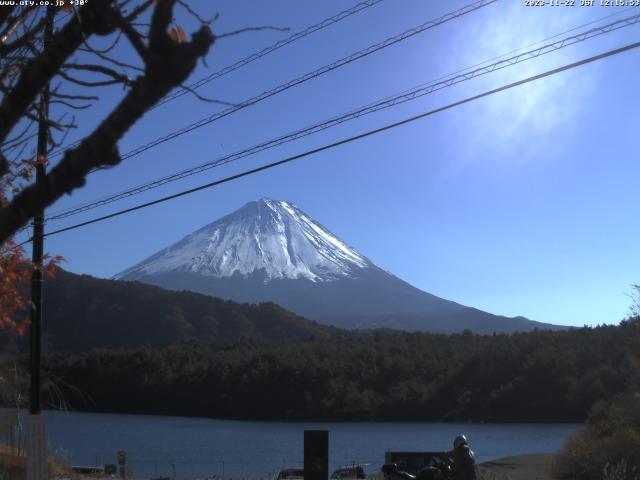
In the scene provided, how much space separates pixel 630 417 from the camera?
23.5 meters

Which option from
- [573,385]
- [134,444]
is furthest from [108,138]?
[573,385]

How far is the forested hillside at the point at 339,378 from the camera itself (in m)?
70.9

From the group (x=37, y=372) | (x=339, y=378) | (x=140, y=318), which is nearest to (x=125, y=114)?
(x=37, y=372)

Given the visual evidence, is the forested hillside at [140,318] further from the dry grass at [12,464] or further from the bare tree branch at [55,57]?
the bare tree branch at [55,57]

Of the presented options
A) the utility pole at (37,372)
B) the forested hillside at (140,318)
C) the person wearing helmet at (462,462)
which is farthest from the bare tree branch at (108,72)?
the forested hillside at (140,318)

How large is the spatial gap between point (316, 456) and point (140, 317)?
335ft

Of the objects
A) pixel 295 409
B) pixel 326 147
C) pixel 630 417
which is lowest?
pixel 295 409

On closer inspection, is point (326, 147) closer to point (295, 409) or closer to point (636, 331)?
point (636, 331)

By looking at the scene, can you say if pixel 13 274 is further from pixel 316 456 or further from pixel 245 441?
pixel 245 441

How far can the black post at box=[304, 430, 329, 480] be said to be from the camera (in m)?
10.5

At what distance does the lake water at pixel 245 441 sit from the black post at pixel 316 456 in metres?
23.4

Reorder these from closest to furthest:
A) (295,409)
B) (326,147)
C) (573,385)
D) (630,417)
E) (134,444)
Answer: (326,147)
(630,417)
(134,444)
(573,385)
(295,409)

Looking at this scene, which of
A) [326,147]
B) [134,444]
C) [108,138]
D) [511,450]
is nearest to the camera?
[108,138]

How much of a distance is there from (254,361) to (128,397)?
1180 centimetres
